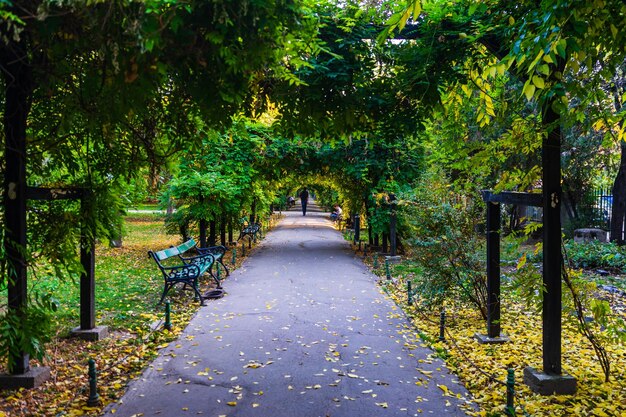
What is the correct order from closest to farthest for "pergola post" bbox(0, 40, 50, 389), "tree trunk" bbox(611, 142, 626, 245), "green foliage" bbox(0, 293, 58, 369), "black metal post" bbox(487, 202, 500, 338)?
"green foliage" bbox(0, 293, 58, 369) → "pergola post" bbox(0, 40, 50, 389) → "black metal post" bbox(487, 202, 500, 338) → "tree trunk" bbox(611, 142, 626, 245)

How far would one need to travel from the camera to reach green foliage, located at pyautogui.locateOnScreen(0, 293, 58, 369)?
4.33 meters

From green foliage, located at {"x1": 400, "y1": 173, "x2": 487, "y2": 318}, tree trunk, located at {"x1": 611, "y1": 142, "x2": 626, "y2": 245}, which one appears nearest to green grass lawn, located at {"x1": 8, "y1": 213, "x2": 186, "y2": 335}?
green foliage, located at {"x1": 400, "y1": 173, "x2": 487, "y2": 318}

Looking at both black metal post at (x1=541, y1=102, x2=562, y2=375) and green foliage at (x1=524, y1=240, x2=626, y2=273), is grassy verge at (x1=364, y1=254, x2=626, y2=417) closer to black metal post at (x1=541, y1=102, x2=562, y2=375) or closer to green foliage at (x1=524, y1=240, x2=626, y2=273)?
black metal post at (x1=541, y1=102, x2=562, y2=375)

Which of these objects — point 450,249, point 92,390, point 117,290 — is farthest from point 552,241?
point 117,290

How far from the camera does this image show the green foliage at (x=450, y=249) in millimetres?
8406

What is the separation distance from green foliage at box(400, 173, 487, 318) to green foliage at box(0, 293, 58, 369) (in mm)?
5877

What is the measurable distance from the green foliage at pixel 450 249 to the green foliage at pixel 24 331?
5.88m

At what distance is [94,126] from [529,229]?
5036 mm

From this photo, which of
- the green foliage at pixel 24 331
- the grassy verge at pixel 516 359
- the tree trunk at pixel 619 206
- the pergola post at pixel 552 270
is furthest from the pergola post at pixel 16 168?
the tree trunk at pixel 619 206

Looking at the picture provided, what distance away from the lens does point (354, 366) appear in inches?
251

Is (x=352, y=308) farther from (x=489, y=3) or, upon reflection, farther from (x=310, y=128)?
(x=489, y=3)

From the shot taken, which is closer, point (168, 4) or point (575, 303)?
point (168, 4)

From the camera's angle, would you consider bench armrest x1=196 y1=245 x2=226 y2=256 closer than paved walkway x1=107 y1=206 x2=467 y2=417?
No

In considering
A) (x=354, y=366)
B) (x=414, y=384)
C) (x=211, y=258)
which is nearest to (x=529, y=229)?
(x=414, y=384)
